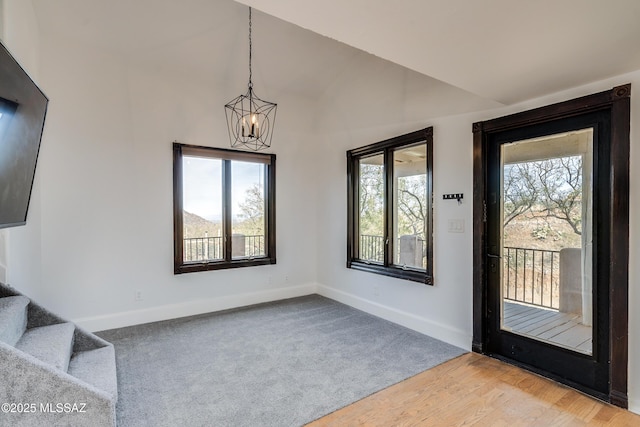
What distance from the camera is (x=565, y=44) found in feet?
5.97

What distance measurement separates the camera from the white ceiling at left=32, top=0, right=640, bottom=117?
5.02 feet

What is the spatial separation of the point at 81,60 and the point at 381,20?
356 centimetres

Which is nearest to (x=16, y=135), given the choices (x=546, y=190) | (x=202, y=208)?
(x=202, y=208)

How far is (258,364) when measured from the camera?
9.36 feet

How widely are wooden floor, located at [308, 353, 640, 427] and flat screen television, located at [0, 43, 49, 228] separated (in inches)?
89.4

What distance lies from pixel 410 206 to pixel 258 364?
243 cm

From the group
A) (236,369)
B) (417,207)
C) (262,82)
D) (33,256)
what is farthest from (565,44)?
(33,256)

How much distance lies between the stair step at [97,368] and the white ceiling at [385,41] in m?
2.46

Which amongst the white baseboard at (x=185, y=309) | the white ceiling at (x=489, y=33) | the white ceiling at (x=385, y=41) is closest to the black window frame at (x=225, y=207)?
the white baseboard at (x=185, y=309)

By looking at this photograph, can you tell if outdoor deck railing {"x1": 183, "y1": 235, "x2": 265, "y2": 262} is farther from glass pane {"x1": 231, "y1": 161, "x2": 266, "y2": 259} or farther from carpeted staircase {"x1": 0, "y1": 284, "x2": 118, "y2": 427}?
carpeted staircase {"x1": 0, "y1": 284, "x2": 118, "y2": 427}

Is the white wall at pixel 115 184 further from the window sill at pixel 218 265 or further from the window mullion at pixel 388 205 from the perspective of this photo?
the window mullion at pixel 388 205

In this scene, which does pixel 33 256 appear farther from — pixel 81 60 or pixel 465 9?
pixel 465 9

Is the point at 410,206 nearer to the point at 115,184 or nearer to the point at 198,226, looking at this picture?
the point at 198,226

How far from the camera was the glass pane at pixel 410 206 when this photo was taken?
147 inches
